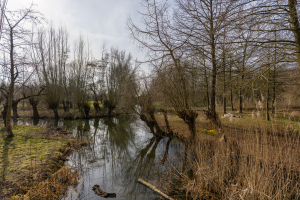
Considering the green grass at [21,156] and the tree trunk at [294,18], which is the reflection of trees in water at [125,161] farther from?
the tree trunk at [294,18]

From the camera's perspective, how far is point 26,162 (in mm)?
5176

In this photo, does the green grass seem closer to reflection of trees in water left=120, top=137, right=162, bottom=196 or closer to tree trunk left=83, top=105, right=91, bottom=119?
reflection of trees in water left=120, top=137, right=162, bottom=196

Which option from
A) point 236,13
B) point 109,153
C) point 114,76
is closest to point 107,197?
point 109,153

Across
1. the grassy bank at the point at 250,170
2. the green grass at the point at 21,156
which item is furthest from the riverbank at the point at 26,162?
the grassy bank at the point at 250,170

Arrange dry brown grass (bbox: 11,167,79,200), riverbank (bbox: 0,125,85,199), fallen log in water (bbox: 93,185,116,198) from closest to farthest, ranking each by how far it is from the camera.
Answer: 1. dry brown grass (bbox: 11,167,79,200)
2. riverbank (bbox: 0,125,85,199)
3. fallen log in water (bbox: 93,185,116,198)

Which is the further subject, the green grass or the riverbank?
the green grass

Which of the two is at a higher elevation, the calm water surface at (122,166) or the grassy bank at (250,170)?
the grassy bank at (250,170)

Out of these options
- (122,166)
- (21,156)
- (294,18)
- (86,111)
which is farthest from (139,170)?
(86,111)

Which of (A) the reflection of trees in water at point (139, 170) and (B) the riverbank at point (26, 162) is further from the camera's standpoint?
(A) the reflection of trees in water at point (139, 170)

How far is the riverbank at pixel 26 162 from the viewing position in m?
3.85

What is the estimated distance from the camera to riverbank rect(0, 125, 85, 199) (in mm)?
3854

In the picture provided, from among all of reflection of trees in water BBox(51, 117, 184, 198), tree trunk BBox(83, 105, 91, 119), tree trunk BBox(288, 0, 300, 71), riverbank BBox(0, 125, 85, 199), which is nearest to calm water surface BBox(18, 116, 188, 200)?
reflection of trees in water BBox(51, 117, 184, 198)

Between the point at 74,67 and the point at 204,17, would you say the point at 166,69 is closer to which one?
the point at 204,17

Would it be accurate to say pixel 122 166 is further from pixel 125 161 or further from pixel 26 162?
pixel 26 162
